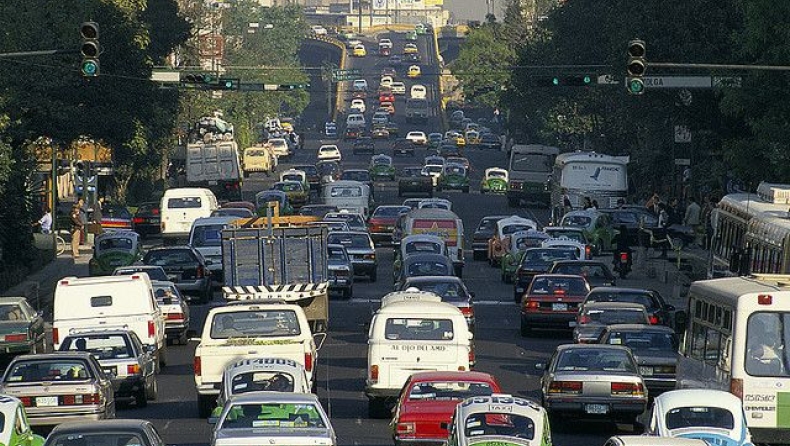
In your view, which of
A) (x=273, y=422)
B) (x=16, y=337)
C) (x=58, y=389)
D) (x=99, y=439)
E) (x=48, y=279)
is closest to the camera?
(x=99, y=439)

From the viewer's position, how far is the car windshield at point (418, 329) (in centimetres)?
3147

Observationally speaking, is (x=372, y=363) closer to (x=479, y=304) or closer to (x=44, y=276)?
(x=479, y=304)

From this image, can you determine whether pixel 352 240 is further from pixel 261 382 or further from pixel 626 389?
pixel 261 382

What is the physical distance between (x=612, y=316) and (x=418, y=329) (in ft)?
26.0

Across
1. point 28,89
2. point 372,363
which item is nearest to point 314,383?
point 372,363

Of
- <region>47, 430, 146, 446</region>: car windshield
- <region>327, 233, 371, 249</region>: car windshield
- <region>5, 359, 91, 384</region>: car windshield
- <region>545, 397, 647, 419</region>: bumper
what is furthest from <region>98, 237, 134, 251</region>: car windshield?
<region>47, 430, 146, 446</region>: car windshield

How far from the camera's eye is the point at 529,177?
94.1m

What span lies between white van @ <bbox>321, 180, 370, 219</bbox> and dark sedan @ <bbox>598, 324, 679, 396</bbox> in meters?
43.1

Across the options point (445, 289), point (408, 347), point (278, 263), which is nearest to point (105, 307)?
point (278, 263)

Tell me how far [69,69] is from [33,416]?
39868mm

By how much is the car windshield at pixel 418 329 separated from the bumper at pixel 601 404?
2553mm

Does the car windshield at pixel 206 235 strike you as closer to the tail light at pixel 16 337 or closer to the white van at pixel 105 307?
the tail light at pixel 16 337

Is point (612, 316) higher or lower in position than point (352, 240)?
higher

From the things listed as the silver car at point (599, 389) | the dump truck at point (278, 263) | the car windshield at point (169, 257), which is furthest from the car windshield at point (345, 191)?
the silver car at point (599, 389)
